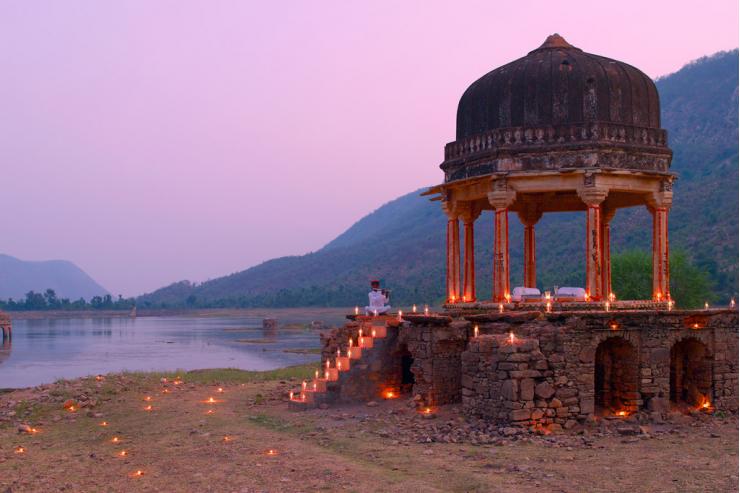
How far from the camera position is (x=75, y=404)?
20297 mm

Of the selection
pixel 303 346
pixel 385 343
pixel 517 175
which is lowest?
pixel 303 346

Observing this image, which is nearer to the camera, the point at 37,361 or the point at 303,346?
the point at 37,361

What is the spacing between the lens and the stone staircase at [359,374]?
1806cm

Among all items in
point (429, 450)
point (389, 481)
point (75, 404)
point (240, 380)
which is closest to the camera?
point (389, 481)

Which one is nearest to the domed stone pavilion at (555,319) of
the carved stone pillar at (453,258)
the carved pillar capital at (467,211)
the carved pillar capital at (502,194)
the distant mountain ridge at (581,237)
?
the carved pillar capital at (502,194)

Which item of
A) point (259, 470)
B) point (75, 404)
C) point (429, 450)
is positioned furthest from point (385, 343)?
point (75, 404)

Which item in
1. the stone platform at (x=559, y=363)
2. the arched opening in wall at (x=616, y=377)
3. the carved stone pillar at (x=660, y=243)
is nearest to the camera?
the stone platform at (x=559, y=363)

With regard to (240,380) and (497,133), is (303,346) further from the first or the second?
(497,133)

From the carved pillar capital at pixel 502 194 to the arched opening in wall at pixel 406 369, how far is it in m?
4.13

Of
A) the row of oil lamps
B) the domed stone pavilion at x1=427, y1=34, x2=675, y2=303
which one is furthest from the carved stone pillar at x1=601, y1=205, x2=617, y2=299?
the row of oil lamps

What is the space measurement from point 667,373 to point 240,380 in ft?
46.1

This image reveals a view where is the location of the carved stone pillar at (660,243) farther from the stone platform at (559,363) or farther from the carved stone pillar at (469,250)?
the carved stone pillar at (469,250)

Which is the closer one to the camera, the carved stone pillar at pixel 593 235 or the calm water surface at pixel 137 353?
the carved stone pillar at pixel 593 235

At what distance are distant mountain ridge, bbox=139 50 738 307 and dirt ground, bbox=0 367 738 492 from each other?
45.5 m
